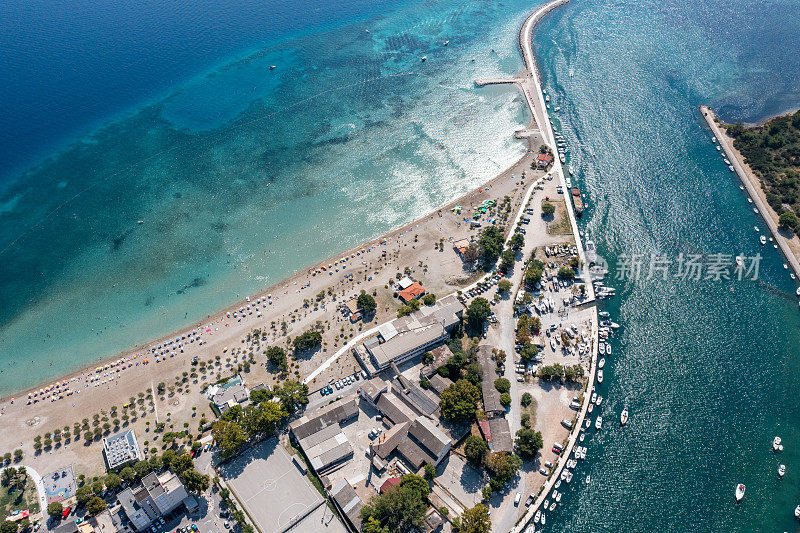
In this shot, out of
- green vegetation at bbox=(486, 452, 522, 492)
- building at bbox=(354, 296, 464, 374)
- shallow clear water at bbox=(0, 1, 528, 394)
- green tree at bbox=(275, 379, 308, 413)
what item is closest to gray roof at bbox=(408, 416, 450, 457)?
green vegetation at bbox=(486, 452, 522, 492)

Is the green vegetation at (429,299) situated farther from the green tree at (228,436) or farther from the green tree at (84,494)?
the green tree at (84,494)

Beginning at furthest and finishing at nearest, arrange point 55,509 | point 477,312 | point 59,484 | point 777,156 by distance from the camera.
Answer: point 777,156 < point 477,312 < point 59,484 < point 55,509

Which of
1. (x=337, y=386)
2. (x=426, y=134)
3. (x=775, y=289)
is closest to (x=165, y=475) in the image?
(x=337, y=386)

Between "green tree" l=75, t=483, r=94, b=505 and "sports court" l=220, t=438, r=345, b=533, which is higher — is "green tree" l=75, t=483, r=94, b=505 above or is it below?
above

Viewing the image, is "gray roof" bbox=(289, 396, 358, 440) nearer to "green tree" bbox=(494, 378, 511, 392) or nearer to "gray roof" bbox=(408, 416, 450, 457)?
"gray roof" bbox=(408, 416, 450, 457)

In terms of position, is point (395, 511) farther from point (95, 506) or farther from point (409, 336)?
point (95, 506)

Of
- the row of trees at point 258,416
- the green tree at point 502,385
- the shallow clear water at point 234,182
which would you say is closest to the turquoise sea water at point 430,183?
the shallow clear water at point 234,182

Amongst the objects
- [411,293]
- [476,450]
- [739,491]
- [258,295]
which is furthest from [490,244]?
[739,491]
